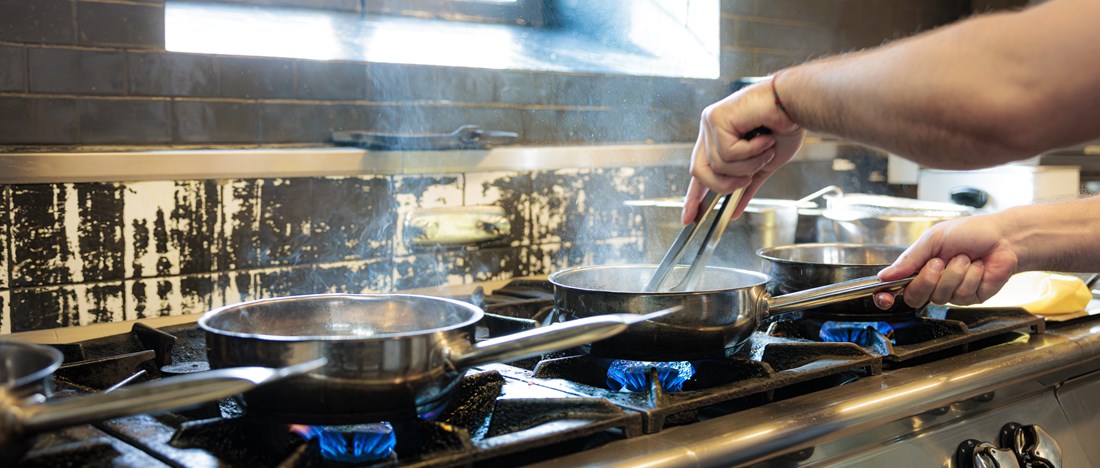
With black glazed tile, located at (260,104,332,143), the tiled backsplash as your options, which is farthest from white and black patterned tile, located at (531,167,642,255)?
black glazed tile, located at (260,104,332,143)

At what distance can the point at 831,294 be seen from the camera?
4.06 feet

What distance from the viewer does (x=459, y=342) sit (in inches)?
34.9

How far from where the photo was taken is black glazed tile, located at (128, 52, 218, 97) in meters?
1.61

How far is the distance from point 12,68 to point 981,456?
5.11ft

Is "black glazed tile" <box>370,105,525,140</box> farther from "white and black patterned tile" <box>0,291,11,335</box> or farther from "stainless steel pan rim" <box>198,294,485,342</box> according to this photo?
"stainless steel pan rim" <box>198,294,485,342</box>

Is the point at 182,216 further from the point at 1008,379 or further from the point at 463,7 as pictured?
the point at 1008,379

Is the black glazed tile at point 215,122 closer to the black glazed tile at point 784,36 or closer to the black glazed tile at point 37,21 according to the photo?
the black glazed tile at point 37,21

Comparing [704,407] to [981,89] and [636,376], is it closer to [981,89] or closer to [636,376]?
[636,376]

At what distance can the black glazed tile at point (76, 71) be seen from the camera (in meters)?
1.52

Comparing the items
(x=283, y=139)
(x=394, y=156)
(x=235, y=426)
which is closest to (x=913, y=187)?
(x=394, y=156)

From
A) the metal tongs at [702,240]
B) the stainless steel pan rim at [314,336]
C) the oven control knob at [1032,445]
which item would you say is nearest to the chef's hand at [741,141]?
the metal tongs at [702,240]

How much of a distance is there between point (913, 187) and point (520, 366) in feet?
6.67

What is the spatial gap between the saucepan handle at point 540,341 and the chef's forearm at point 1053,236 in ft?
2.42

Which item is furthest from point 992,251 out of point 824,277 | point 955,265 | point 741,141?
point 741,141
